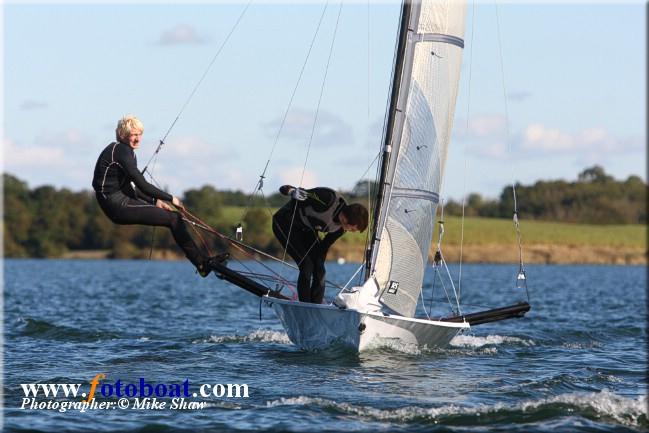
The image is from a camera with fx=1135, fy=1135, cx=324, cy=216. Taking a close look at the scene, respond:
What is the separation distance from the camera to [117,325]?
23812 mm

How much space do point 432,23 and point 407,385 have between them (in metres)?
5.99

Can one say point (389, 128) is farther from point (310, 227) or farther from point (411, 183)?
point (310, 227)

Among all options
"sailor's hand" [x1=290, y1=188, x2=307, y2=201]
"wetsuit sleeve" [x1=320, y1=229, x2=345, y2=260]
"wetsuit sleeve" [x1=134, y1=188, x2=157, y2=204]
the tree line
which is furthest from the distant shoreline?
"wetsuit sleeve" [x1=134, y1=188, x2=157, y2=204]

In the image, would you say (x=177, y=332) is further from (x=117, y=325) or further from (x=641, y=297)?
(x=641, y=297)

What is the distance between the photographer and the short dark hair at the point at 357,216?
15406mm

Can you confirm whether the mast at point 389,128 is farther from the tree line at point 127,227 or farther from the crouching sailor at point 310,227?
the tree line at point 127,227

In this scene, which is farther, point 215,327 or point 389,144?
point 215,327

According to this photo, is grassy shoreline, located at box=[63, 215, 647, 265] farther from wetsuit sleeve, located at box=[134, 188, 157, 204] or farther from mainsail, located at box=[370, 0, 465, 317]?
wetsuit sleeve, located at box=[134, 188, 157, 204]

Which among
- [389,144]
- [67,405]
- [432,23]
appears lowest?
[67,405]

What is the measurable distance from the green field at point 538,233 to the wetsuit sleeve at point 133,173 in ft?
257

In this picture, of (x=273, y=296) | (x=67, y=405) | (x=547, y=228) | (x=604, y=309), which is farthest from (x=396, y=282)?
(x=547, y=228)

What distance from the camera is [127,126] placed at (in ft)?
46.3

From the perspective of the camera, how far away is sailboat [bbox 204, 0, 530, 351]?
16812mm

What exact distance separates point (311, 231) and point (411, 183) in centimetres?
189
